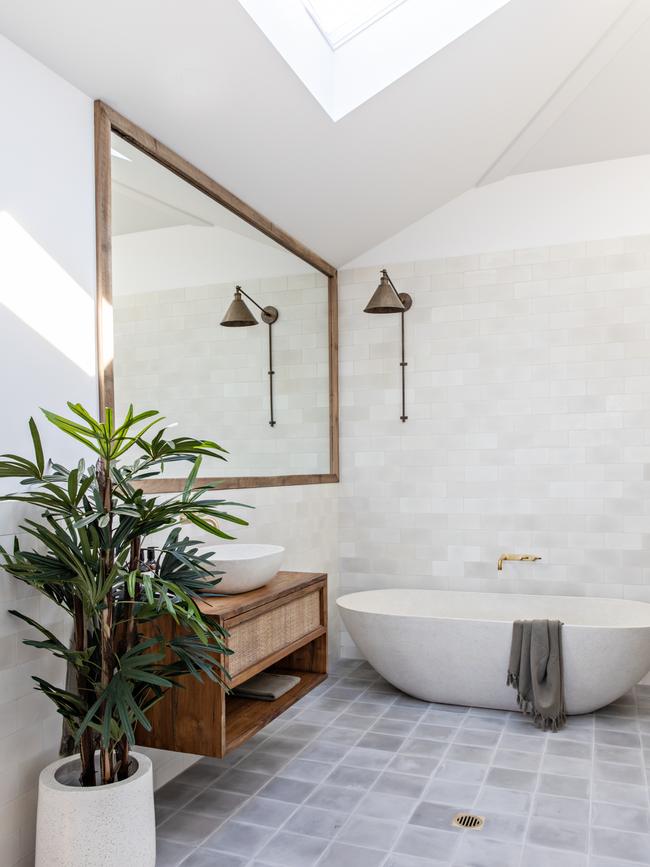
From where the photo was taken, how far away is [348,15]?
3244 millimetres

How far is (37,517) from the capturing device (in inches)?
95.2

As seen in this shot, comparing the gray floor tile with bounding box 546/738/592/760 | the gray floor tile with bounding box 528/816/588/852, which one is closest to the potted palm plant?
the gray floor tile with bounding box 528/816/588/852

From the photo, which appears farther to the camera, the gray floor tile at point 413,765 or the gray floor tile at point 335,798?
the gray floor tile at point 413,765

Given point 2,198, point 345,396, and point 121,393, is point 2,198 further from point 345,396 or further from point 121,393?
point 345,396

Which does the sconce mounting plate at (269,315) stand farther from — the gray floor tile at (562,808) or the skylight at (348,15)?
the gray floor tile at (562,808)

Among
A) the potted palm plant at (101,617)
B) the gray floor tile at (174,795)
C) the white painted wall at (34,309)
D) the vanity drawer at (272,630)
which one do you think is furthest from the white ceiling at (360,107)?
the gray floor tile at (174,795)

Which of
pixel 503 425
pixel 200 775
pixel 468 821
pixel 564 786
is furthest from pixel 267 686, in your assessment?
pixel 503 425

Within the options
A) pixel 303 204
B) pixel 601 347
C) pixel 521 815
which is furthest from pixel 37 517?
pixel 601 347

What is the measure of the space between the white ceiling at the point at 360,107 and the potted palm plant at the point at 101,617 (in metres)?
1.27

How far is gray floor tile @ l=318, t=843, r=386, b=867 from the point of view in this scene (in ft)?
8.35

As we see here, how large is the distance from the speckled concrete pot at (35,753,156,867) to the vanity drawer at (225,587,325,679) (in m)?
0.63

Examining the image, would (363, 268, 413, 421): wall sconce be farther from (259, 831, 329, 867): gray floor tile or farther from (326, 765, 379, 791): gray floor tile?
(259, 831, 329, 867): gray floor tile

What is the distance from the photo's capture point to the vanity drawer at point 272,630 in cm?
283

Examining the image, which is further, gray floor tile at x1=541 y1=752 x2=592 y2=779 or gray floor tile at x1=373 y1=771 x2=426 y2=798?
gray floor tile at x1=541 y1=752 x2=592 y2=779
